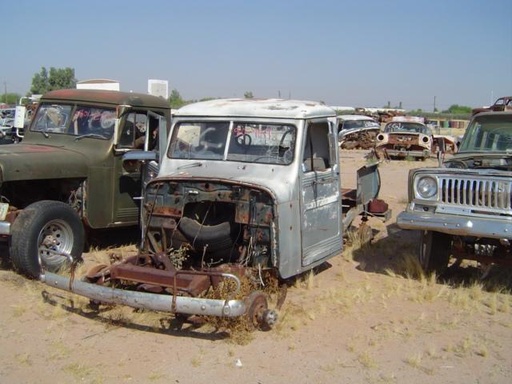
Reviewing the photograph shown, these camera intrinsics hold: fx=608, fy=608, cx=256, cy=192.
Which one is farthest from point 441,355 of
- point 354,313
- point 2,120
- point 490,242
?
point 2,120

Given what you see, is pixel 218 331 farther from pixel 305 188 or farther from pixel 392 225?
pixel 392 225

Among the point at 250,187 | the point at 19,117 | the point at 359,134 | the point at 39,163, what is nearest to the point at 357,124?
the point at 359,134

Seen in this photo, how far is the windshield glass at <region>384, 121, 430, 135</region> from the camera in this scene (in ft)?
73.0

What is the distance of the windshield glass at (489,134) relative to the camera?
736 cm

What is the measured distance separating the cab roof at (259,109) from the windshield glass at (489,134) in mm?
2040

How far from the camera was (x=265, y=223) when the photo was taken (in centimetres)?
544

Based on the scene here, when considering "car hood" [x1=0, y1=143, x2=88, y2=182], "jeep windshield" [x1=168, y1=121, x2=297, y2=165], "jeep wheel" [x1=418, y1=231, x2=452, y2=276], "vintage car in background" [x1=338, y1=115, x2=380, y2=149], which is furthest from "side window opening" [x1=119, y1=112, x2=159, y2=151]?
"vintage car in background" [x1=338, y1=115, x2=380, y2=149]

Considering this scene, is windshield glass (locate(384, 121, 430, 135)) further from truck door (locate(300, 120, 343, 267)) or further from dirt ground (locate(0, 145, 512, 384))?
dirt ground (locate(0, 145, 512, 384))

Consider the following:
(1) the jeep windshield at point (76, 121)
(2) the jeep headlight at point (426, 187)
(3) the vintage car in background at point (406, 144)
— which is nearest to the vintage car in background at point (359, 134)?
(3) the vintage car in background at point (406, 144)

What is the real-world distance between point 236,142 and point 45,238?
2357mm

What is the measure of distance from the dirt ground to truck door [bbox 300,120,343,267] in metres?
0.48

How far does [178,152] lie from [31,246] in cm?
181

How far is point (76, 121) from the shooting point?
796 cm

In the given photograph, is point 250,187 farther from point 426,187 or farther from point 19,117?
point 19,117
